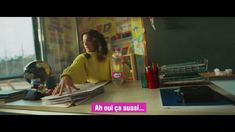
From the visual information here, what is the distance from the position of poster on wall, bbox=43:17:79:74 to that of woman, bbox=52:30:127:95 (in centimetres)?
5

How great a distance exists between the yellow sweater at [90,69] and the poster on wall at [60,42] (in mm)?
44

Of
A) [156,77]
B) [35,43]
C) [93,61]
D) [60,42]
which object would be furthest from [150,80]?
[35,43]

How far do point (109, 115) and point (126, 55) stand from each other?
1.04 ft

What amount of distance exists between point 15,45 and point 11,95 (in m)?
0.29

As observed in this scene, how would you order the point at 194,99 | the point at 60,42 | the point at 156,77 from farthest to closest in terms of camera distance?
the point at 60,42
the point at 156,77
the point at 194,99

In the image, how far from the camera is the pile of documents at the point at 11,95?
1114mm

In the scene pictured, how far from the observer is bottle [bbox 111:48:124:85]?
119 centimetres

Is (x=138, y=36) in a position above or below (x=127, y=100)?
above

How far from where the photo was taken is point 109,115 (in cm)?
107

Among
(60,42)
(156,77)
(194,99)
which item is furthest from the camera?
Result: (60,42)

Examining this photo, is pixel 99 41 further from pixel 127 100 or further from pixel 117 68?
pixel 127 100

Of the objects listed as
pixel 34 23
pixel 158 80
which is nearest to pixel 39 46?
pixel 34 23

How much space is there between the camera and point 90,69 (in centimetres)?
118
